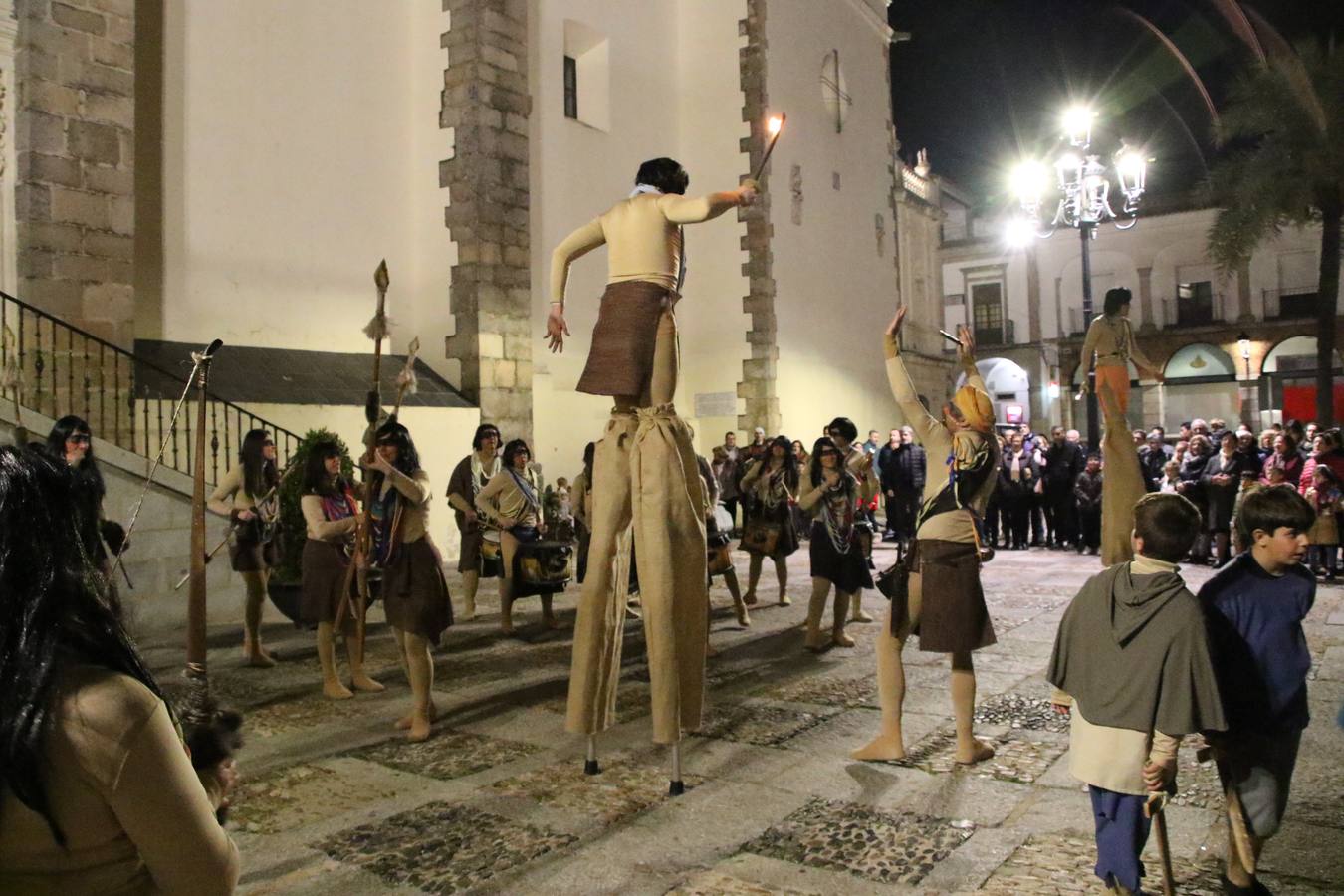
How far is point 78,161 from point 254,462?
4.34 metres

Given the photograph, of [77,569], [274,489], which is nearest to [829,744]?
[77,569]

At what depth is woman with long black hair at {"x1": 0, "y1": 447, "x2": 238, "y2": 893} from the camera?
4.24ft

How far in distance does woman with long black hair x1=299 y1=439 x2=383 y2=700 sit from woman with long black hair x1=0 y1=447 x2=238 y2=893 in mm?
4770

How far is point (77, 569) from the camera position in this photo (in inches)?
54.2

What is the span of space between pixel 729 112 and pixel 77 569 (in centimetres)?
1741

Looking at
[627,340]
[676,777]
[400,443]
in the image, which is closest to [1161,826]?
[676,777]

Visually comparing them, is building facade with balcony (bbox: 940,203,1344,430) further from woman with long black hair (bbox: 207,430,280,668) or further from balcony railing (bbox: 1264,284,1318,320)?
woman with long black hair (bbox: 207,430,280,668)

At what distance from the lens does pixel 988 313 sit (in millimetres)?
38938

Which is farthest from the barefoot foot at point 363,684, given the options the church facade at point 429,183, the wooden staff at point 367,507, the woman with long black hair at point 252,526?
the church facade at point 429,183

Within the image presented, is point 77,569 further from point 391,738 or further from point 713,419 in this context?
point 713,419

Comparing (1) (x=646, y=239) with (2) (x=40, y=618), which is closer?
(2) (x=40, y=618)

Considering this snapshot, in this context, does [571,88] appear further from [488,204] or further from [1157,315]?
[1157,315]

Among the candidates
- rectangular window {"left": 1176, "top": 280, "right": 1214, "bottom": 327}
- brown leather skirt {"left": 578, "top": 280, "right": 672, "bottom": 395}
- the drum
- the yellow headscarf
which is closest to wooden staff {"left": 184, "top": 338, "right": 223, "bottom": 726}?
brown leather skirt {"left": 578, "top": 280, "right": 672, "bottom": 395}

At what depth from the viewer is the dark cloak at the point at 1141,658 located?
277 centimetres
